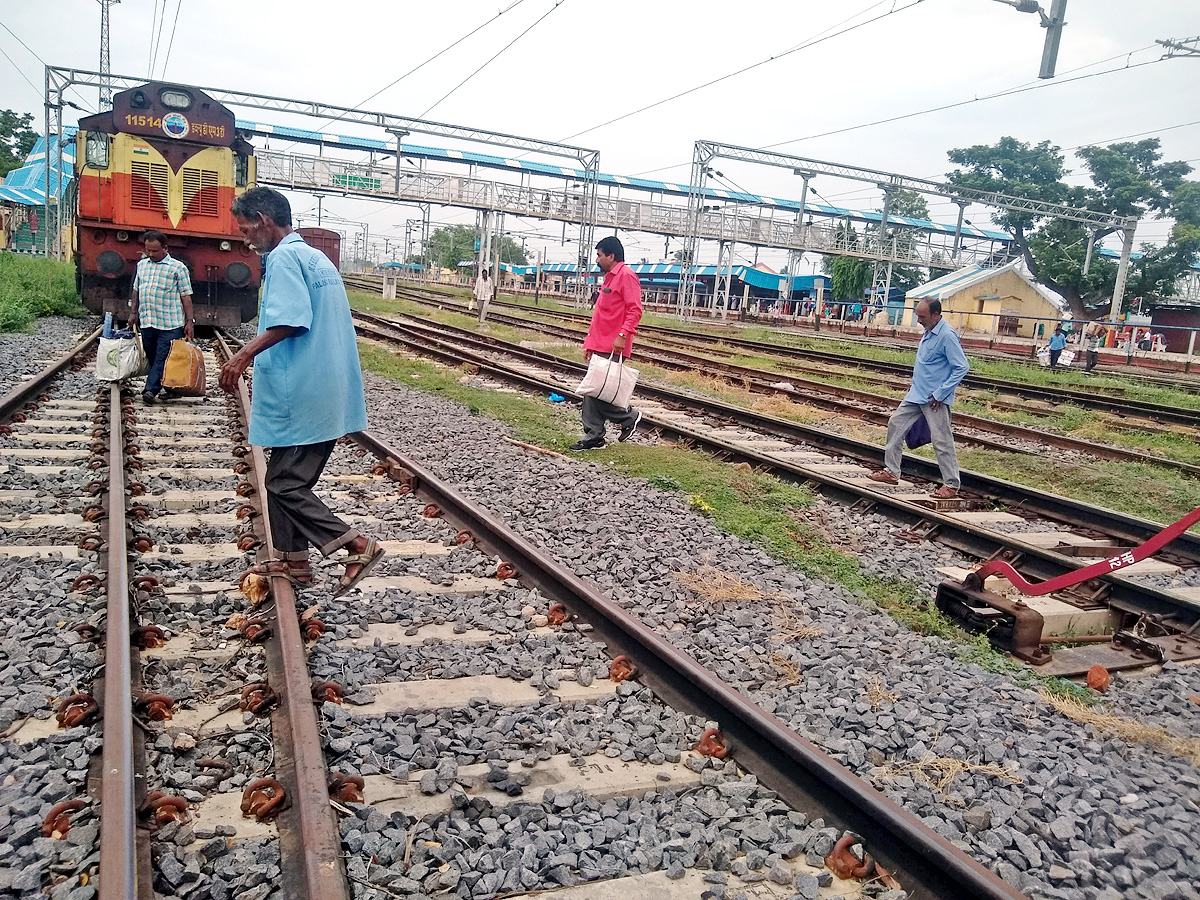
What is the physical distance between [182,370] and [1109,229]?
4820 cm

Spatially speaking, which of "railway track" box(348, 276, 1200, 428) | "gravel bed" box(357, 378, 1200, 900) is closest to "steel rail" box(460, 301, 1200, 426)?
"railway track" box(348, 276, 1200, 428)

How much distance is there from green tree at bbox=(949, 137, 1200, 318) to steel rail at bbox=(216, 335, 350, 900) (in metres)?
50.9

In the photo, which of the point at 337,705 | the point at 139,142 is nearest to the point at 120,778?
the point at 337,705

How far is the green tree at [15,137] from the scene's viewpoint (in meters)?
51.6

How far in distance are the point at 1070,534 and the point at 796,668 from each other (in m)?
4.05

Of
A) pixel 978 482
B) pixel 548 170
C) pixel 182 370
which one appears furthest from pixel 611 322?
pixel 548 170

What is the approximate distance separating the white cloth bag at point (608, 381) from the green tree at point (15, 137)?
54.2 m

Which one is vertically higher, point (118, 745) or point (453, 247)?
point (453, 247)

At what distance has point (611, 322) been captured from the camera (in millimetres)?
8312

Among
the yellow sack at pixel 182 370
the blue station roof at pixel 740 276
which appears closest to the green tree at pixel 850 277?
the blue station roof at pixel 740 276

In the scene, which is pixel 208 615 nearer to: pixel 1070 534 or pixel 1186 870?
pixel 1186 870

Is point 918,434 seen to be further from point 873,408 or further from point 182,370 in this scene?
point 182,370

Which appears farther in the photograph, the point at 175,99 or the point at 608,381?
the point at 175,99

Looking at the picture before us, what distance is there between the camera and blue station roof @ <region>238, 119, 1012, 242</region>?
42625mm
